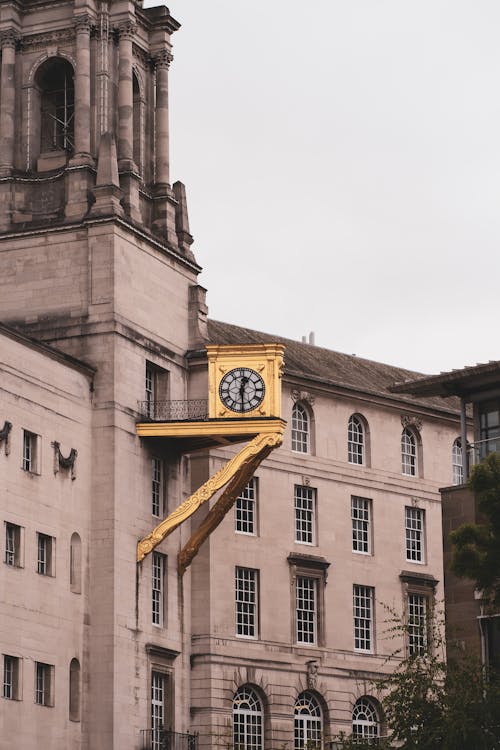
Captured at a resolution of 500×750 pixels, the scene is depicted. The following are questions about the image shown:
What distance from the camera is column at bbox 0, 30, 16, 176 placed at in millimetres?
75188

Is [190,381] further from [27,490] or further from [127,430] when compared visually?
[27,490]

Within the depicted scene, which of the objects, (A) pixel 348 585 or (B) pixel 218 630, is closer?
(B) pixel 218 630

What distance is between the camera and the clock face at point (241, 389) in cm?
7075

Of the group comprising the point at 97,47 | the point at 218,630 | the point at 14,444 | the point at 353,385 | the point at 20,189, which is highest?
the point at 97,47

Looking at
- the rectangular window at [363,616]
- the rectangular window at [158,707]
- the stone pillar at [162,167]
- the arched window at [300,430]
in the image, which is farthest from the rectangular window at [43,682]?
the stone pillar at [162,167]

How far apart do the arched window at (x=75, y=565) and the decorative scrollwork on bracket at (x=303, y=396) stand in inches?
516

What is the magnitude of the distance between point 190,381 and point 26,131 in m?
11.0

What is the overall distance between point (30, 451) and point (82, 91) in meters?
14.9

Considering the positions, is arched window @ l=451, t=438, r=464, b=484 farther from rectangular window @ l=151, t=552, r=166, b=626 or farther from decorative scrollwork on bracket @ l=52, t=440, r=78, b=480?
decorative scrollwork on bracket @ l=52, t=440, r=78, b=480

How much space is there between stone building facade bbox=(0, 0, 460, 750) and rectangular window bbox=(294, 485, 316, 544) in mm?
99

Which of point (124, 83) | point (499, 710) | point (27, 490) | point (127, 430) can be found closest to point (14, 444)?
point (27, 490)

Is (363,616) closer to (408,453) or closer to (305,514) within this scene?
(305,514)

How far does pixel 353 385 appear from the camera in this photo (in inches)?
3162

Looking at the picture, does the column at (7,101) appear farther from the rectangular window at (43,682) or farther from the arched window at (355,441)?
the rectangular window at (43,682)
